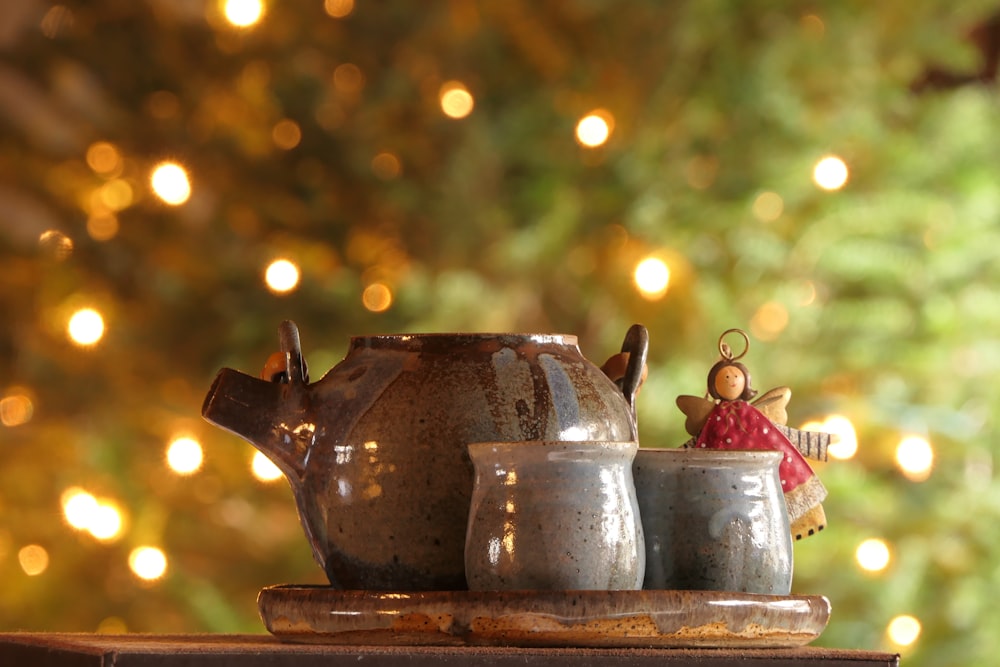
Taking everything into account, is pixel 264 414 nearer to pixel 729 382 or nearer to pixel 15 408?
pixel 729 382

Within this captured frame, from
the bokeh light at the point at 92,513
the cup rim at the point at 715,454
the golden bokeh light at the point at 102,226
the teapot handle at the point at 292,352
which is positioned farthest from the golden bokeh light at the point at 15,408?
the cup rim at the point at 715,454

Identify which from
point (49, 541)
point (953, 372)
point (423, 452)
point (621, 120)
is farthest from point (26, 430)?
point (423, 452)

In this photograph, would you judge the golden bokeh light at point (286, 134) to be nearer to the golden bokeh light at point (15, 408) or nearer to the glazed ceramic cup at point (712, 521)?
the golden bokeh light at point (15, 408)

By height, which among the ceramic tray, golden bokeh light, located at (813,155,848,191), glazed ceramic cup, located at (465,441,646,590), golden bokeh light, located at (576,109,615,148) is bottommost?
the ceramic tray

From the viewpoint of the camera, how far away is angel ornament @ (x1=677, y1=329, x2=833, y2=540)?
2.54ft

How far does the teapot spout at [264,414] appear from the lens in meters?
0.74

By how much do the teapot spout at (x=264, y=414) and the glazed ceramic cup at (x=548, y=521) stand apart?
0.40ft

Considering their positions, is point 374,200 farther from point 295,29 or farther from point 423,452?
point 423,452

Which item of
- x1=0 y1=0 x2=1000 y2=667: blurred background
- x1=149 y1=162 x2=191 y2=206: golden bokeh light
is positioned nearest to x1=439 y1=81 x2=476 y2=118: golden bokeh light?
x1=0 y1=0 x2=1000 y2=667: blurred background

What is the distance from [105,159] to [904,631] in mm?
1295

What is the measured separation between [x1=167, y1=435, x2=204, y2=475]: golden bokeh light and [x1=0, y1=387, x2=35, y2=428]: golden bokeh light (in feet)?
0.73

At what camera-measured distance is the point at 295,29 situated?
6.40 feet

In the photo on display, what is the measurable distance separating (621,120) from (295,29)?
18.2 inches

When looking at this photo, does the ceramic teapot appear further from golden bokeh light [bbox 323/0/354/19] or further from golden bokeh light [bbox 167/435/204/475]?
golden bokeh light [bbox 323/0/354/19]
